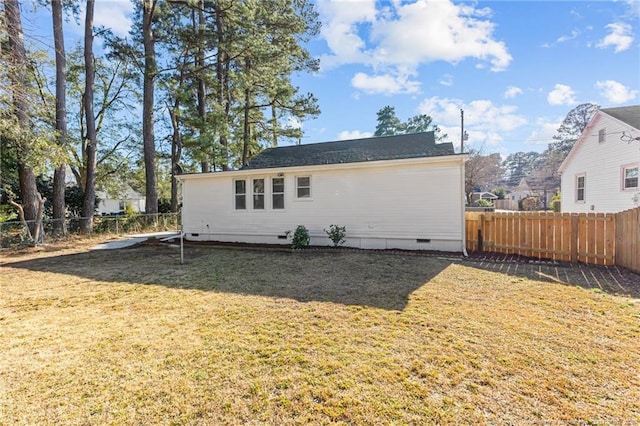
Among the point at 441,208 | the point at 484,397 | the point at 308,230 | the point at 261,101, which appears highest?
the point at 261,101

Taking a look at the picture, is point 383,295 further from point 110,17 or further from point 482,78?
point 110,17

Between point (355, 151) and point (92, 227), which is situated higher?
point (355, 151)

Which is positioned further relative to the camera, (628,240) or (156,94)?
(156,94)

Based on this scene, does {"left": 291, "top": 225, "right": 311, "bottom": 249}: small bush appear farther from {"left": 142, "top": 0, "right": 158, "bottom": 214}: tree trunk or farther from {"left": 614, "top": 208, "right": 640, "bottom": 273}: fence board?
{"left": 142, "top": 0, "right": 158, "bottom": 214}: tree trunk

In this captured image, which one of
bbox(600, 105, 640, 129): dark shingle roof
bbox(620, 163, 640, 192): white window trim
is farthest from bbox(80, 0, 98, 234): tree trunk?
bbox(600, 105, 640, 129): dark shingle roof

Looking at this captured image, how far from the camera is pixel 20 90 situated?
7.63 metres

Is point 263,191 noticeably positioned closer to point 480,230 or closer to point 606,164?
point 480,230

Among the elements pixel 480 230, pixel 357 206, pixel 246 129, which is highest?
pixel 246 129

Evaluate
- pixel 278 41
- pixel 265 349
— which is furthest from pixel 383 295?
pixel 278 41

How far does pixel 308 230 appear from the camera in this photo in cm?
1005

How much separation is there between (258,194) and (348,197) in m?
3.39

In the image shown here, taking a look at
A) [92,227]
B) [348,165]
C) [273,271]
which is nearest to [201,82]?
[92,227]

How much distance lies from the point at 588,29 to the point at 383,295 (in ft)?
40.1

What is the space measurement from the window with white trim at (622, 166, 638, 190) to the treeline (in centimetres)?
1550
